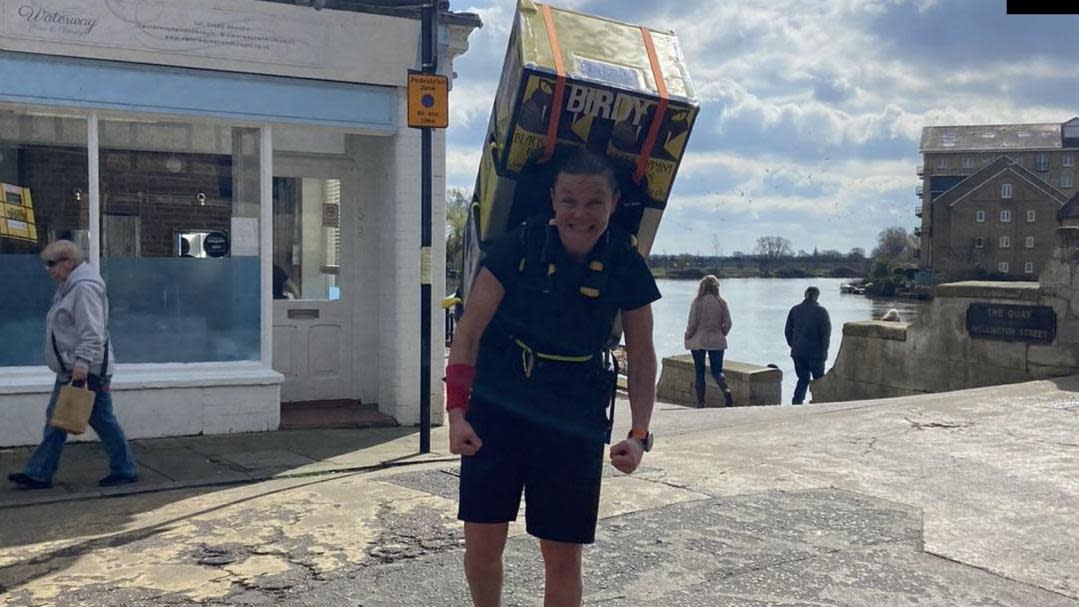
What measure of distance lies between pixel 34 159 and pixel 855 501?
22.0 feet

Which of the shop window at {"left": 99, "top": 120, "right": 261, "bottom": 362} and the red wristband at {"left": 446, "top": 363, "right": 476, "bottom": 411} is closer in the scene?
the red wristband at {"left": 446, "top": 363, "right": 476, "bottom": 411}

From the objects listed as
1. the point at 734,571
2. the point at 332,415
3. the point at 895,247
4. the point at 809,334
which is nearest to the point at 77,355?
the point at 332,415

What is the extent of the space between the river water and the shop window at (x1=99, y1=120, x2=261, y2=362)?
5.87 m

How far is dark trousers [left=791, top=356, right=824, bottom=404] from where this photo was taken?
13.6m

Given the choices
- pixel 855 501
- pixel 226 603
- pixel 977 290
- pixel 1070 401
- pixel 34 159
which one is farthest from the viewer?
pixel 977 290

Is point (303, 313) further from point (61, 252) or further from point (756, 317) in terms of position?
point (756, 317)

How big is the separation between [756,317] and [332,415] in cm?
1748

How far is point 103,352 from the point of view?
6.83 meters

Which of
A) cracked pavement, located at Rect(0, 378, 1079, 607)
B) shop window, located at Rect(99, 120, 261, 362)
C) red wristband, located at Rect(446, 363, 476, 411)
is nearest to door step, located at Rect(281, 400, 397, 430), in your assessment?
shop window, located at Rect(99, 120, 261, 362)

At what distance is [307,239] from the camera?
32.5 feet

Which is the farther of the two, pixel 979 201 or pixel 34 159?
pixel 979 201

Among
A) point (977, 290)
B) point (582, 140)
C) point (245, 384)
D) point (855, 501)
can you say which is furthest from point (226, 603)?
point (977, 290)

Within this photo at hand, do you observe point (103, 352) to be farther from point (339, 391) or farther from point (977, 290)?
point (977, 290)

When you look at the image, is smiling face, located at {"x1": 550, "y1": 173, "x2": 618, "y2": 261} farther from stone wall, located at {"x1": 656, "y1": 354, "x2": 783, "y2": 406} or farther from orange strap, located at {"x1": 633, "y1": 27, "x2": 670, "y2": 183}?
stone wall, located at {"x1": 656, "y1": 354, "x2": 783, "y2": 406}
